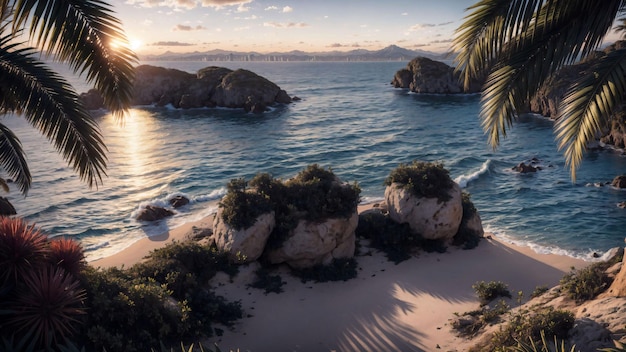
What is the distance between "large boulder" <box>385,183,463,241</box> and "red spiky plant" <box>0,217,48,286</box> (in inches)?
496

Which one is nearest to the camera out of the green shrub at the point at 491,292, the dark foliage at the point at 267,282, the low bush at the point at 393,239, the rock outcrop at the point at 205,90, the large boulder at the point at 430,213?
the green shrub at the point at 491,292

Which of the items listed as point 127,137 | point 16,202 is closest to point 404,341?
point 16,202

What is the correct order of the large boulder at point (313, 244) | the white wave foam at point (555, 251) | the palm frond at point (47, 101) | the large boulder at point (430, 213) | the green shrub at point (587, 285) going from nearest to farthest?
the palm frond at point (47, 101), the green shrub at point (587, 285), the large boulder at point (313, 244), the large boulder at point (430, 213), the white wave foam at point (555, 251)

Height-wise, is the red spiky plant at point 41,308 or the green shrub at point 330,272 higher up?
the red spiky plant at point 41,308

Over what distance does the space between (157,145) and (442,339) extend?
144 ft

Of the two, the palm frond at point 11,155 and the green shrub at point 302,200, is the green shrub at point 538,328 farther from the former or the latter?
the palm frond at point 11,155

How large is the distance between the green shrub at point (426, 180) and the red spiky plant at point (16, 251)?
507 inches

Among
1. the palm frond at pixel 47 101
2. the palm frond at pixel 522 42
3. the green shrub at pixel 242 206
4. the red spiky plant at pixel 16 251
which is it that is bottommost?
the green shrub at pixel 242 206

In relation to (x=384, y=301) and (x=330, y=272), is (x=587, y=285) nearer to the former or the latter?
(x=384, y=301)

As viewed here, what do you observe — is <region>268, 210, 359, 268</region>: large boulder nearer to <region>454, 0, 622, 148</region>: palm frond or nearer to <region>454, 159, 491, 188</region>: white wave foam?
→ <region>454, 0, 622, 148</region>: palm frond

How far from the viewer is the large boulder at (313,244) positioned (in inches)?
587

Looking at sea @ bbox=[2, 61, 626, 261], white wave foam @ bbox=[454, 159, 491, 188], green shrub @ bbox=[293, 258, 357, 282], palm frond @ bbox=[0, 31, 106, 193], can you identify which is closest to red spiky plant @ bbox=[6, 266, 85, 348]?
palm frond @ bbox=[0, 31, 106, 193]

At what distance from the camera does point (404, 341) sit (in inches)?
447

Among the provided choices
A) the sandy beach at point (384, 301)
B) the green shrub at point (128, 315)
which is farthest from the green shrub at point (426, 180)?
the green shrub at point (128, 315)
